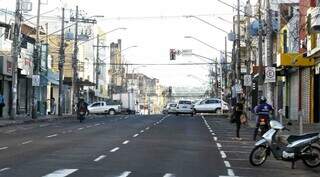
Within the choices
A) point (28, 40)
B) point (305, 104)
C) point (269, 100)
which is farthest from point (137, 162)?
point (28, 40)

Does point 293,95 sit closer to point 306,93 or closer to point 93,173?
point 306,93

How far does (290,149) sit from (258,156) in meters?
1.13

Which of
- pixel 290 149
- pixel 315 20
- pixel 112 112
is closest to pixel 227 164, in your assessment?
pixel 290 149

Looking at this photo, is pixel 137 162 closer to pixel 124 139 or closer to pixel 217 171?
pixel 217 171

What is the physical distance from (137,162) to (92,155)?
241cm

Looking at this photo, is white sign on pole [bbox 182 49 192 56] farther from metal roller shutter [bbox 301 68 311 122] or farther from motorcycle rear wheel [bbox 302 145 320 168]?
motorcycle rear wheel [bbox 302 145 320 168]

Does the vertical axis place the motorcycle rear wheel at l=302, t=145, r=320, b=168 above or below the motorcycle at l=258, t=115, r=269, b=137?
below

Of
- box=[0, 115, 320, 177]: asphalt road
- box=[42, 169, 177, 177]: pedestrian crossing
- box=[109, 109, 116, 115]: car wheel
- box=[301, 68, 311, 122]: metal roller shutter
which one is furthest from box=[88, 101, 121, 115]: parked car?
box=[42, 169, 177, 177]: pedestrian crossing

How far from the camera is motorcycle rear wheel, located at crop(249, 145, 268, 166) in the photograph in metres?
17.9

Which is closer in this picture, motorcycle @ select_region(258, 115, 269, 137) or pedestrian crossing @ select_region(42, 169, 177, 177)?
pedestrian crossing @ select_region(42, 169, 177, 177)

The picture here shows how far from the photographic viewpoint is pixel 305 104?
144ft

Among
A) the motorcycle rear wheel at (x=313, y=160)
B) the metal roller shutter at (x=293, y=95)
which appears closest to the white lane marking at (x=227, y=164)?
the motorcycle rear wheel at (x=313, y=160)

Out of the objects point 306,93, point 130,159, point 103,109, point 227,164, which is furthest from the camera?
point 103,109

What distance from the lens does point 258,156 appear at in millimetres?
17969
